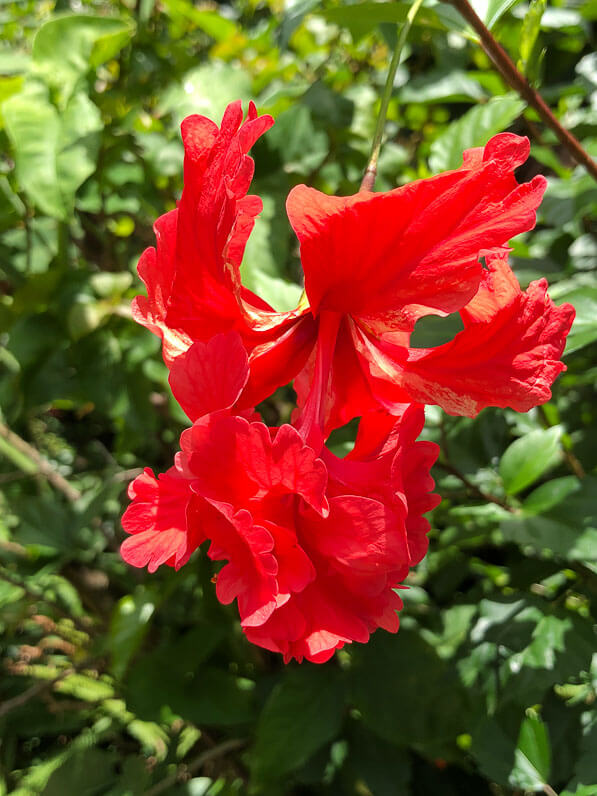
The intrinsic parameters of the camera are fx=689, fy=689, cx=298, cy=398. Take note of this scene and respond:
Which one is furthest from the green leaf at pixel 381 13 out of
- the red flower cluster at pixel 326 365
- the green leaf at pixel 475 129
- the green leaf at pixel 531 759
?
the green leaf at pixel 531 759

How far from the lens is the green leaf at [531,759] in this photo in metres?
0.74

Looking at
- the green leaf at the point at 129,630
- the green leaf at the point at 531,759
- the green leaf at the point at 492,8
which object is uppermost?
the green leaf at the point at 492,8

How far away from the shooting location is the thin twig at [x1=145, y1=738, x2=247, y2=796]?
112 cm

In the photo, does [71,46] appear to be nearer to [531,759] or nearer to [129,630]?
[129,630]

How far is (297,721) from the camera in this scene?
1.02 metres

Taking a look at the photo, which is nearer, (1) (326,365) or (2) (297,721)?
(1) (326,365)

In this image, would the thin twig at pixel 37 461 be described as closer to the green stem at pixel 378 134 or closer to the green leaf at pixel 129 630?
the green leaf at pixel 129 630

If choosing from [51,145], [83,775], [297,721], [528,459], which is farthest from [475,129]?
[83,775]

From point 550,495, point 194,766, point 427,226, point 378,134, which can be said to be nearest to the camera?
point 427,226

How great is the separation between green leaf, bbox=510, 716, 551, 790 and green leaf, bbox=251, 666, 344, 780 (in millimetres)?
338

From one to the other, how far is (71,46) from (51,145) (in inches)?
8.2

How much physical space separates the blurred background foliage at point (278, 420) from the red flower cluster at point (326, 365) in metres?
0.25

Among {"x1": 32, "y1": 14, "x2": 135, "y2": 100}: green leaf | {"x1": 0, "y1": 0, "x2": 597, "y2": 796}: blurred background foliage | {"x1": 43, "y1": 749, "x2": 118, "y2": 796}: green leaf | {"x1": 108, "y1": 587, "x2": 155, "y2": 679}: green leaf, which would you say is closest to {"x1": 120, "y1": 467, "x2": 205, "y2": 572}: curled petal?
{"x1": 0, "y1": 0, "x2": 597, "y2": 796}: blurred background foliage

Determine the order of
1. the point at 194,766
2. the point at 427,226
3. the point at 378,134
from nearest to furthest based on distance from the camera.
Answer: the point at 427,226, the point at 378,134, the point at 194,766
